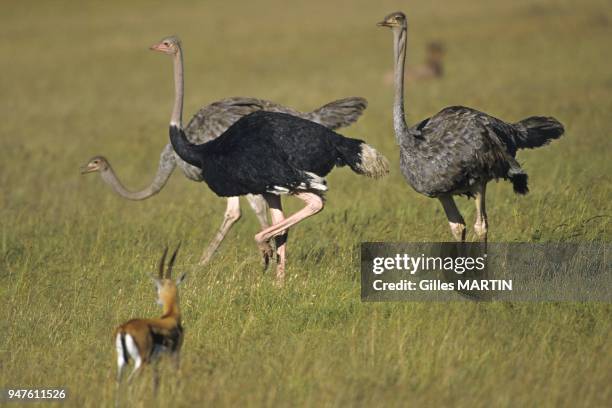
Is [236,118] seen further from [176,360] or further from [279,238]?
[176,360]

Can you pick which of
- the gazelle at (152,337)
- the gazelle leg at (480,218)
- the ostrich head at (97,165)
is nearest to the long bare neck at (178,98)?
the ostrich head at (97,165)

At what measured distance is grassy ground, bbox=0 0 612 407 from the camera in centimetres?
551

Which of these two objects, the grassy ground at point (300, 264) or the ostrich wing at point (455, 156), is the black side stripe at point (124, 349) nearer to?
the grassy ground at point (300, 264)

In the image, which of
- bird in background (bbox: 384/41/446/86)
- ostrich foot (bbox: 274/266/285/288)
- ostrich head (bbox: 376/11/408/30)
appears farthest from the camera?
bird in background (bbox: 384/41/446/86)

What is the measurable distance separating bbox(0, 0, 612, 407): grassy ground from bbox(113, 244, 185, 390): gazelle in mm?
172

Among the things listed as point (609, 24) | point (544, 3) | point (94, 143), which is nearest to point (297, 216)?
point (94, 143)

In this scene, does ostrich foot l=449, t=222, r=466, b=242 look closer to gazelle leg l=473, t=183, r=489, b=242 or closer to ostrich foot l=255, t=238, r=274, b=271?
gazelle leg l=473, t=183, r=489, b=242

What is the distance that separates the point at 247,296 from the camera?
7.26 meters

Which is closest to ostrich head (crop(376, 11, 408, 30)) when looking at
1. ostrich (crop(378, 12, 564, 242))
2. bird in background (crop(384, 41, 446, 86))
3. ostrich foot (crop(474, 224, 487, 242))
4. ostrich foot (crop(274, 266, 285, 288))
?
ostrich (crop(378, 12, 564, 242))

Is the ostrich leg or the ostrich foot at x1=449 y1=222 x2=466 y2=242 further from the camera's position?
the ostrich leg

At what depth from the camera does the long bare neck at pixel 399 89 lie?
7.83 meters

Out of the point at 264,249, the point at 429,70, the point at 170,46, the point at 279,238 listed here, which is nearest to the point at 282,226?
the point at 264,249

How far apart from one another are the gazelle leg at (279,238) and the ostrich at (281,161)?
35 millimetres

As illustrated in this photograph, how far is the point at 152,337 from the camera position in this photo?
5.21 meters
